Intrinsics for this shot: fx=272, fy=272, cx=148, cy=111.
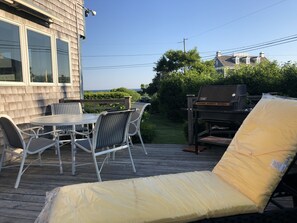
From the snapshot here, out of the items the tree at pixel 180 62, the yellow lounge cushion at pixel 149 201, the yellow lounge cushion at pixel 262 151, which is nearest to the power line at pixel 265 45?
the tree at pixel 180 62

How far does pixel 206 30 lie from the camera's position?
30422 mm

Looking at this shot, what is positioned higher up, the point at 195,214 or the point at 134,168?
the point at 195,214

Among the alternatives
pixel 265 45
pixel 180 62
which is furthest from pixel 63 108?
pixel 265 45

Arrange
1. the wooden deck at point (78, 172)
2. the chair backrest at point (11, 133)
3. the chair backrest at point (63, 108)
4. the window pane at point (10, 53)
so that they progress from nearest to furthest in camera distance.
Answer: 1. the wooden deck at point (78, 172)
2. the chair backrest at point (11, 133)
3. the window pane at point (10, 53)
4. the chair backrest at point (63, 108)

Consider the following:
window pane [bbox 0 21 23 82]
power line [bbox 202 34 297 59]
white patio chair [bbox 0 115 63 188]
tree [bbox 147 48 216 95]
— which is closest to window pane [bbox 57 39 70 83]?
window pane [bbox 0 21 23 82]

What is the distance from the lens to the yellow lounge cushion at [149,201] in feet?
5.05

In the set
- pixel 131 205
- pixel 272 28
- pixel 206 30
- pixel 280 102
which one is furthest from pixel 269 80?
pixel 206 30

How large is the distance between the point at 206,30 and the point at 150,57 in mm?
13878

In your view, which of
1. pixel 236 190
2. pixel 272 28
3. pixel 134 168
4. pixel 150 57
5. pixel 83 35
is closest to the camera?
pixel 236 190

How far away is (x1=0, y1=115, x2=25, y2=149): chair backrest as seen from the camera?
3.17m

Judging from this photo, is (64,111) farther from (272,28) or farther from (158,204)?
(272,28)

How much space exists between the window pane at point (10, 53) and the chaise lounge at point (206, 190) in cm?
315

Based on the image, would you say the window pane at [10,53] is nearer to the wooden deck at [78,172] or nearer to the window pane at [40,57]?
the window pane at [40,57]

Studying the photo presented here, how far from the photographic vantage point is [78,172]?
3.75 m
